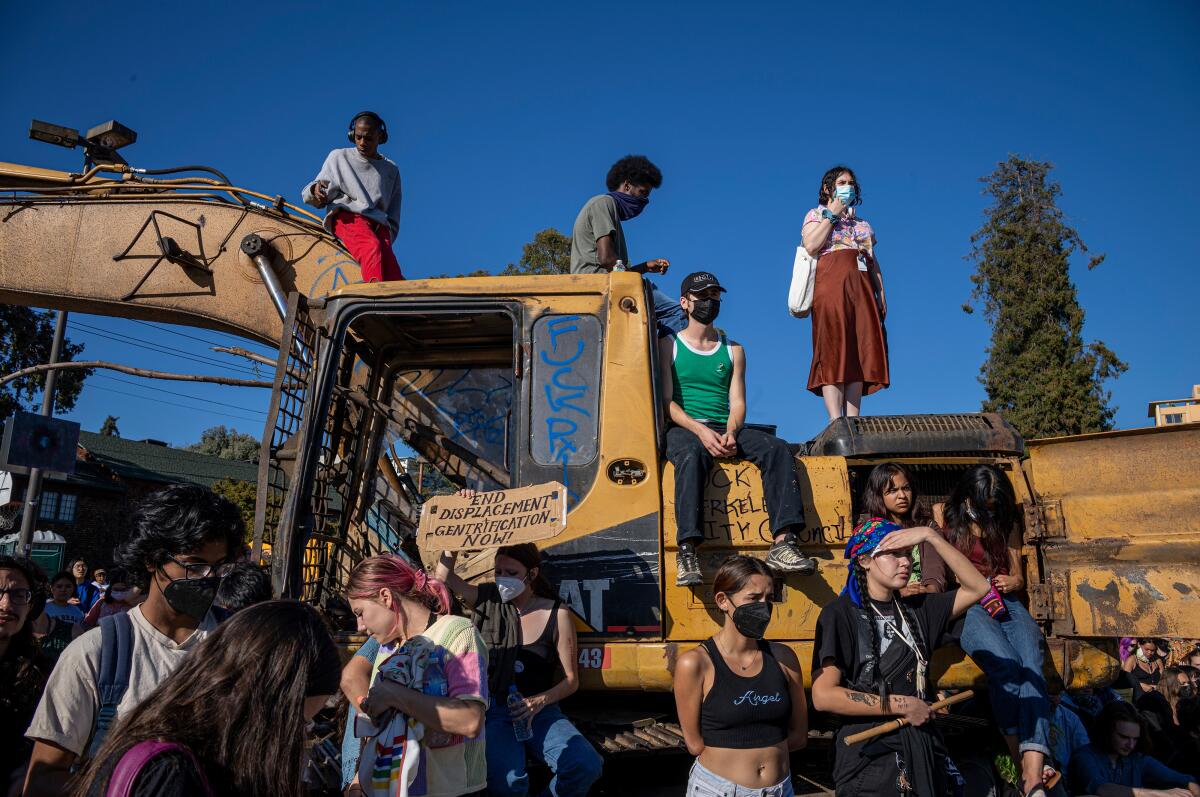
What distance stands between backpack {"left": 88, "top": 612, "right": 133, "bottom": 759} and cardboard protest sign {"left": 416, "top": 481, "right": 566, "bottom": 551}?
1679mm


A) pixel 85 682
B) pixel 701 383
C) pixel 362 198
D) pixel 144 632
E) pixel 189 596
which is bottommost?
pixel 85 682

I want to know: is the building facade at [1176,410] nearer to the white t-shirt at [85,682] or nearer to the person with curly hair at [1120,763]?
the person with curly hair at [1120,763]

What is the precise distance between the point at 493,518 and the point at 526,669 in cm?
74

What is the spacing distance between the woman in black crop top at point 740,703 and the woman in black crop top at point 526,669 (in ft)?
2.31

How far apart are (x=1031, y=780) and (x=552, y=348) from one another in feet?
10.3

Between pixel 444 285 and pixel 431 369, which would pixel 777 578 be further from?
pixel 431 369

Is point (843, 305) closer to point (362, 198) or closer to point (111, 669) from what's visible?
point (362, 198)

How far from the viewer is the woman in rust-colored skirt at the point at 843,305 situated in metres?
5.97

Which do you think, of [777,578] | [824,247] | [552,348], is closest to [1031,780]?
[777,578]

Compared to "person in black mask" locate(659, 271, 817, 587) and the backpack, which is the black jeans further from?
the backpack

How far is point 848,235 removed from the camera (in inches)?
243

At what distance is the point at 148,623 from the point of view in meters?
2.81

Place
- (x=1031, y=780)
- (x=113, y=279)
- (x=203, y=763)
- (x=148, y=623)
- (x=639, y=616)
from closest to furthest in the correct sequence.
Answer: (x=203, y=763)
(x=148, y=623)
(x=1031, y=780)
(x=639, y=616)
(x=113, y=279)

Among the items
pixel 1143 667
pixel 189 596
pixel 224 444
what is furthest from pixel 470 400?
pixel 224 444
